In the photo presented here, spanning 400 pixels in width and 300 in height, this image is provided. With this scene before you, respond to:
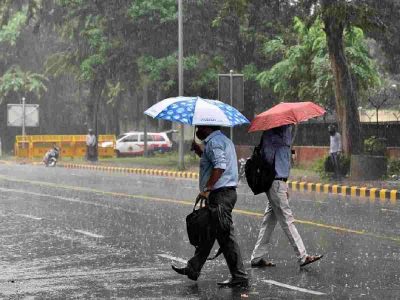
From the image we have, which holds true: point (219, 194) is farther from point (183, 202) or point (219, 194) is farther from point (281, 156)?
point (183, 202)

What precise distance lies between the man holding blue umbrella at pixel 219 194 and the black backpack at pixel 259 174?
0.74 metres

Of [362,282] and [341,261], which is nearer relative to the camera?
[362,282]

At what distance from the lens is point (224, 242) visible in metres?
8.19

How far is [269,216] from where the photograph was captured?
946 centimetres

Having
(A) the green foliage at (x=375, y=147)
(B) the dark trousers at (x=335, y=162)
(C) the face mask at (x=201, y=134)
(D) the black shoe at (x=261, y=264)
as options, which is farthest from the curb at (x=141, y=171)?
(C) the face mask at (x=201, y=134)

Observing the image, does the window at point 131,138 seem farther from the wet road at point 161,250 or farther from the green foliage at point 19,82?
the wet road at point 161,250

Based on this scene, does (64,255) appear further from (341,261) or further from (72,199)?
(72,199)

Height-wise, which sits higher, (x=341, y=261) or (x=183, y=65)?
(x=183, y=65)

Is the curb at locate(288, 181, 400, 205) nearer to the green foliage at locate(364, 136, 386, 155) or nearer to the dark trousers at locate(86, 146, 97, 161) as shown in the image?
the green foliage at locate(364, 136, 386, 155)

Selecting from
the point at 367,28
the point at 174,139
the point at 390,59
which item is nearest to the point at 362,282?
the point at 367,28

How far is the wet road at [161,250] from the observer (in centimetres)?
805

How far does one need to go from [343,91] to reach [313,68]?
13.6 feet

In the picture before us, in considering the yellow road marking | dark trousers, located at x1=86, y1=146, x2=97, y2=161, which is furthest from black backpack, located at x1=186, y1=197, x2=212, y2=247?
dark trousers, located at x1=86, y1=146, x2=97, y2=161

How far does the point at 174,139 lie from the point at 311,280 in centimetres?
3969
